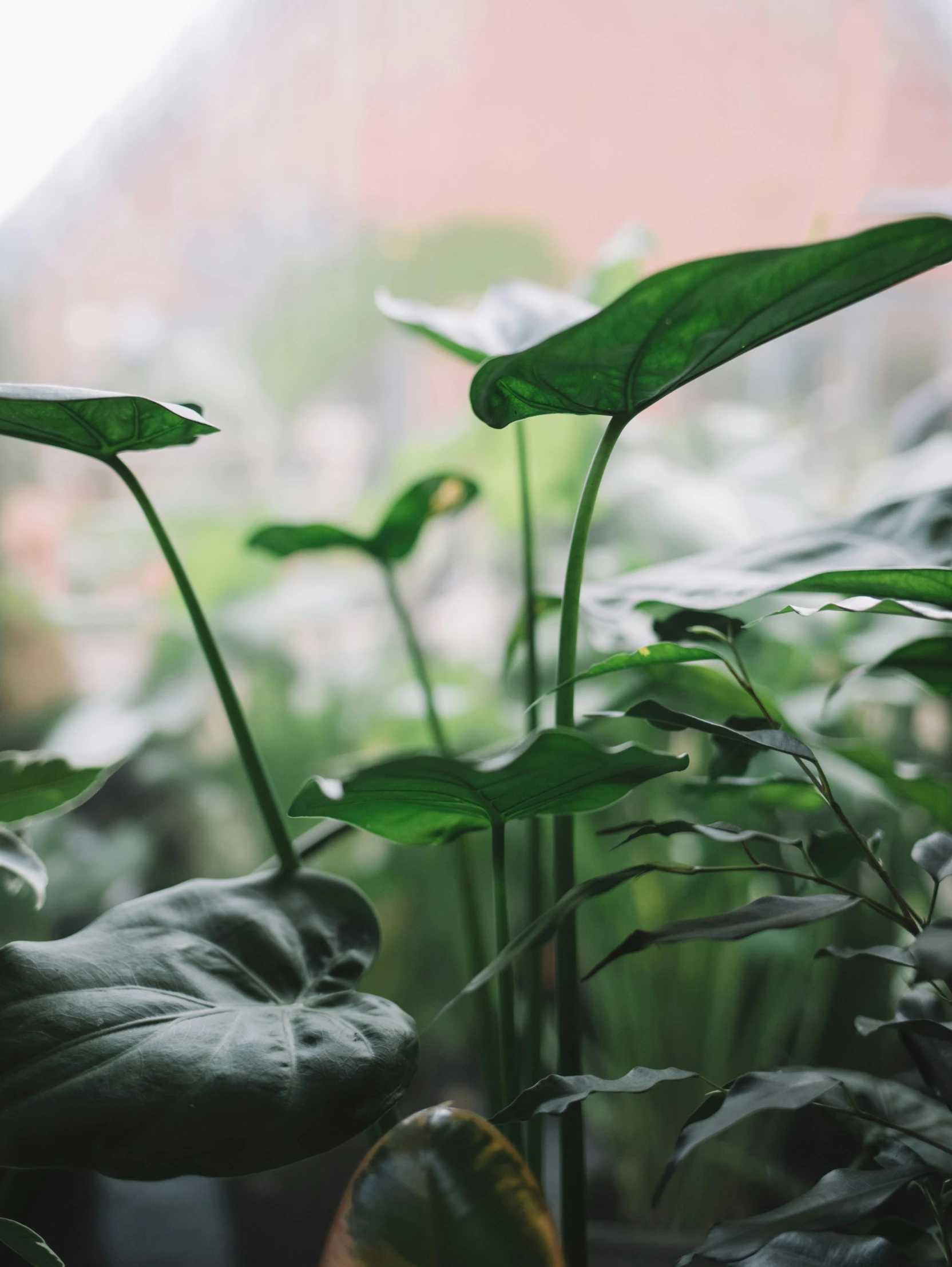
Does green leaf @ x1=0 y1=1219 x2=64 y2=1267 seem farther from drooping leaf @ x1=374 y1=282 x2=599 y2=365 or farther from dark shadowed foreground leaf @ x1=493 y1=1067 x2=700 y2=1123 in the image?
drooping leaf @ x1=374 y1=282 x2=599 y2=365

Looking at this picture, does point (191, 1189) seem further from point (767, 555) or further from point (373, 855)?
point (767, 555)

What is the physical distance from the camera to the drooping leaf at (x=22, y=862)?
385 mm

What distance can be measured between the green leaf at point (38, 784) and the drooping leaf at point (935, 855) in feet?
1.41

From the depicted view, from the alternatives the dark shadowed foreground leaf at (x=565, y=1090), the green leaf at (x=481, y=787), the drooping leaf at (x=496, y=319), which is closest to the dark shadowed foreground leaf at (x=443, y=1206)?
the dark shadowed foreground leaf at (x=565, y=1090)

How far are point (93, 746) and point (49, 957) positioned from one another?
532 mm

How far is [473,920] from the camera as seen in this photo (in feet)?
1.97

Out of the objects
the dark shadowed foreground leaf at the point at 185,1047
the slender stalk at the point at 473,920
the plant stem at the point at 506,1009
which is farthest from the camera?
the slender stalk at the point at 473,920

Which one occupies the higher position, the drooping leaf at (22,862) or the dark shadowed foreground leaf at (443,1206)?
the drooping leaf at (22,862)

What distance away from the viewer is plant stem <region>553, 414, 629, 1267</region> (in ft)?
1.42

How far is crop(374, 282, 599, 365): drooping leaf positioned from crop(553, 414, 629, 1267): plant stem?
0.32 feet

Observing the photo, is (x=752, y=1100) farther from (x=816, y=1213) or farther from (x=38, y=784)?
(x=38, y=784)

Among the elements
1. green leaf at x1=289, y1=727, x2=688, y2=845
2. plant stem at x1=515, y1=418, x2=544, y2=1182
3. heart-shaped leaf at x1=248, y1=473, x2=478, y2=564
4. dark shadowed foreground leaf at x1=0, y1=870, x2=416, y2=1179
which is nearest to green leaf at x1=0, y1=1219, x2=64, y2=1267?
dark shadowed foreground leaf at x1=0, y1=870, x2=416, y2=1179

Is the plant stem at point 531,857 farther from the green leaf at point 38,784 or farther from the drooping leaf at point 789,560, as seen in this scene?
the green leaf at point 38,784

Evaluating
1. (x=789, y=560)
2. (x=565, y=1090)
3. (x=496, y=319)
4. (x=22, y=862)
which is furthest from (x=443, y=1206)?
(x=496, y=319)
